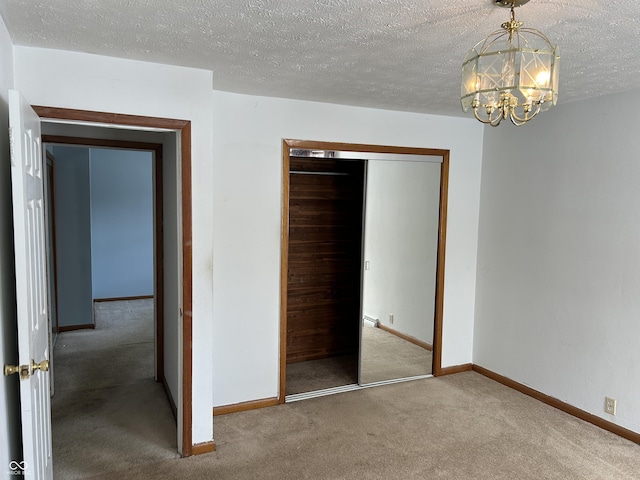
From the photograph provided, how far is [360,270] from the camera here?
162 inches

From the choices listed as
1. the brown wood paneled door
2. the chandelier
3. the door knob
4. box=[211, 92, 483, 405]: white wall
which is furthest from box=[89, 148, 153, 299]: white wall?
the chandelier

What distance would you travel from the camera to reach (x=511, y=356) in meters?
4.03

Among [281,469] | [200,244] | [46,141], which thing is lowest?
[281,469]

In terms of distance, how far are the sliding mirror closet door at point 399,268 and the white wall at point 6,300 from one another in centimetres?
253

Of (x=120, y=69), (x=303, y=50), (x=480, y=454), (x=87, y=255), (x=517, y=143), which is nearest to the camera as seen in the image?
(x=303, y=50)

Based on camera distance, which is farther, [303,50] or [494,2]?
[303,50]

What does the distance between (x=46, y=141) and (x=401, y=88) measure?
2622 mm

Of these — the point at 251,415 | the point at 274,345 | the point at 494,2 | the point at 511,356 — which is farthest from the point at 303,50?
the point at 511,356

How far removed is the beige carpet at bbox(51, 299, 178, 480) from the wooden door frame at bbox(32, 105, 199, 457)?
325mm

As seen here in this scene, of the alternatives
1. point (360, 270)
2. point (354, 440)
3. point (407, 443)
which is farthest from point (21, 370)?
point (360, 270)

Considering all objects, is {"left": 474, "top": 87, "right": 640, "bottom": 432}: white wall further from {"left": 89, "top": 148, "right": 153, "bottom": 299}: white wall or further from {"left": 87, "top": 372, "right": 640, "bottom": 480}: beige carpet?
{"left": 89, "top": 148, "right": 153, "bottom": 299}: white wall

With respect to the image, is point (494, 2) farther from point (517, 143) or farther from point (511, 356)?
point (511, 356)

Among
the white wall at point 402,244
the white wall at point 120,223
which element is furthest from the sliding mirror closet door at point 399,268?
the white wall at point 120,223

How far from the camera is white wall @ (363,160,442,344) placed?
3.94 metres
